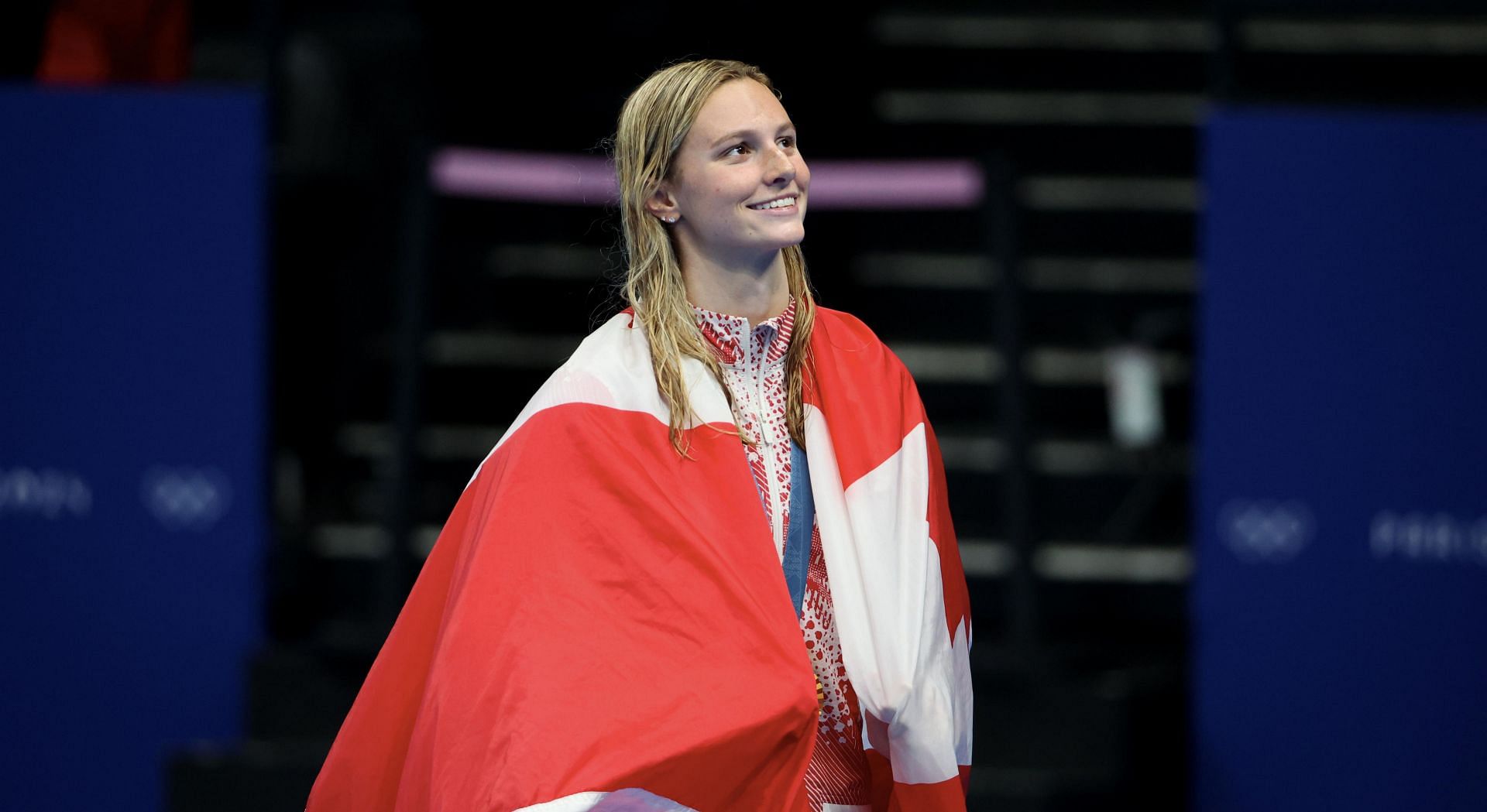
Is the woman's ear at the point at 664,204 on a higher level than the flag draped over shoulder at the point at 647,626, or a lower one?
higher

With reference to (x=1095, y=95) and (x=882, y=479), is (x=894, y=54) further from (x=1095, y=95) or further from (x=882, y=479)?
(x=882, y=479)

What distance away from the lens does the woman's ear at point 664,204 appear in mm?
2305

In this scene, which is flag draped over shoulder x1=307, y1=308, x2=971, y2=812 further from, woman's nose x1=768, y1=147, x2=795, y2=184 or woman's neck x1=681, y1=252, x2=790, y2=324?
woman's nose x1=768, y1=147, x2=795, y2=184

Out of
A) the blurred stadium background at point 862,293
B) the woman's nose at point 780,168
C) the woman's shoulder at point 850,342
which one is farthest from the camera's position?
the blurred stadium background at point 862,293

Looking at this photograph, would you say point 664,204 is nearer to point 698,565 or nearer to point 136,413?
point 698,565

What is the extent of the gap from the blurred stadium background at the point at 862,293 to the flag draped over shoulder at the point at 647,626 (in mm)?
2145

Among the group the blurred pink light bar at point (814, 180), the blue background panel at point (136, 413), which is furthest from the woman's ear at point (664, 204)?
the blue background panel at point (136, 413)

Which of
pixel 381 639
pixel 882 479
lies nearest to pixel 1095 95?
pixel 381 639

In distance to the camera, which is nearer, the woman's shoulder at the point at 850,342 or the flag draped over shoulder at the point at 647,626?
the flag draped over shoulder at the point at 647,626

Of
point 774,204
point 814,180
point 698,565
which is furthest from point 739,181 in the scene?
point 814,180

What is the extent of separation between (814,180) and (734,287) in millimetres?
2563

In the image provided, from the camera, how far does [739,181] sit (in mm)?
2227

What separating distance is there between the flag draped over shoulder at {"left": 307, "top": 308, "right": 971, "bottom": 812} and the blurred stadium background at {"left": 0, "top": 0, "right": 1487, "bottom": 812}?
214cm

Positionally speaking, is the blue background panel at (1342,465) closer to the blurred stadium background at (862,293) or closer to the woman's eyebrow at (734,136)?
the blurred stadium background at (862,293)
